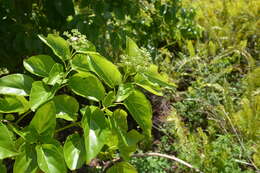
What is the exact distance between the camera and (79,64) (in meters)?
0.73

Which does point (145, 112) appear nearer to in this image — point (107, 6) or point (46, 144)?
point (46, 144)

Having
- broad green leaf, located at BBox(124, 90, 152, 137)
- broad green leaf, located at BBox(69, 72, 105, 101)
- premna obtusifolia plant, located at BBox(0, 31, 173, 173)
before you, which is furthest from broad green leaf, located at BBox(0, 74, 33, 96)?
broad green leaf, located at BBox(124, 90, 152, 137)

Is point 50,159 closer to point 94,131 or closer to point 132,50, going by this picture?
point 94,131

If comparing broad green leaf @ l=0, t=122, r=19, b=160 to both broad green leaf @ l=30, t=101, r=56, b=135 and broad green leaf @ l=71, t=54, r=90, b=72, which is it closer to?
broad green leaf @ l=30, t=101, r=56, b=135

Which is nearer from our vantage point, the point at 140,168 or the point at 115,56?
the point at 140,168

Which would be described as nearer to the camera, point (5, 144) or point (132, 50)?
point (5, 144)

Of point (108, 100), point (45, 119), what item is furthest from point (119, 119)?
point (45, 119)

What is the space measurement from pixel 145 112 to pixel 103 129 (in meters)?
0.10

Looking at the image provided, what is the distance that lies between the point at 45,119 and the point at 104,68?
0.16 metres

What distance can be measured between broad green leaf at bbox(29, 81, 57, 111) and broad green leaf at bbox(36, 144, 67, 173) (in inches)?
3.2

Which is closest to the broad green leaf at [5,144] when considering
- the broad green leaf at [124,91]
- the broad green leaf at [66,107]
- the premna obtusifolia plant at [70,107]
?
the premna obtusifolia plant at [70,107]

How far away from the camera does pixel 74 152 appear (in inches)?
27.8

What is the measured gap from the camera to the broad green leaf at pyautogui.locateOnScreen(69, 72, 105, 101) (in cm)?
70

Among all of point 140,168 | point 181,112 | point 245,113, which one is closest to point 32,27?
point 140,168
